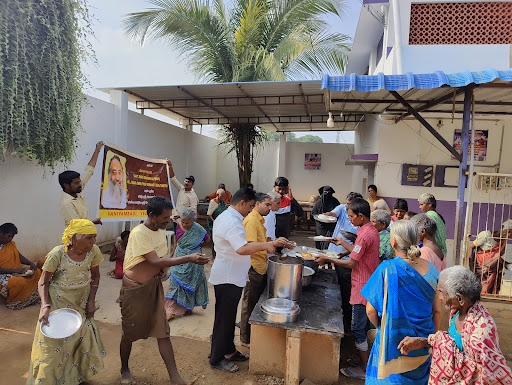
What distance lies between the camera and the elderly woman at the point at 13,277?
4.52 m

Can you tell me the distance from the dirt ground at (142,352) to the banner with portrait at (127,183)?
5.63 feet

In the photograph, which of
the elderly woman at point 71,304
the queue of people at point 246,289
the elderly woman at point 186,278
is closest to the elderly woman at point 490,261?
the queue of people at point 246,289

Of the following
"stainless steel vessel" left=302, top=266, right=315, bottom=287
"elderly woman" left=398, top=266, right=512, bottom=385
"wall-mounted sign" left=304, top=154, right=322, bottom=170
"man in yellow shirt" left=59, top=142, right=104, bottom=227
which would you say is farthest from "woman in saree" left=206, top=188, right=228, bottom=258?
"wall-mounted sign" left=304, top=154, right=322, bottom=170

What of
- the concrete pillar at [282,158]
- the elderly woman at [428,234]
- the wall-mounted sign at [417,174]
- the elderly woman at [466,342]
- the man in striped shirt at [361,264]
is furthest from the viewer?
the concrete pillar at [282,158]

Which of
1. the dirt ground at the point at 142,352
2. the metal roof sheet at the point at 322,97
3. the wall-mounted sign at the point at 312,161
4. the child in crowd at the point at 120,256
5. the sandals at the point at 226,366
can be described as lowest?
the dirt ground at the point at 142,352

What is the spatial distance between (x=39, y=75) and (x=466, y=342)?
16.7 feet

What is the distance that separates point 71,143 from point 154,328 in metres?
3.23

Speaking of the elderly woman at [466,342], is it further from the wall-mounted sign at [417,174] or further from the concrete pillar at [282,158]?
the concrete pillar at [282,158]

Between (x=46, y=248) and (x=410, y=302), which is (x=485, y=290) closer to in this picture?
(x=410, y=302)

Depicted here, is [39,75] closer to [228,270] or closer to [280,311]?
[228,270]

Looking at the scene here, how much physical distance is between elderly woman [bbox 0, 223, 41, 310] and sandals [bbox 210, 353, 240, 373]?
297cm

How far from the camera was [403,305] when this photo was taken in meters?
2.14

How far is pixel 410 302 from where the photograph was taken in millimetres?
2152

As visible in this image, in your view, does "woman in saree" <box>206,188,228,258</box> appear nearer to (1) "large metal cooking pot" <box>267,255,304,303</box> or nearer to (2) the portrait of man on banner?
(2) the portrait of man on banner
